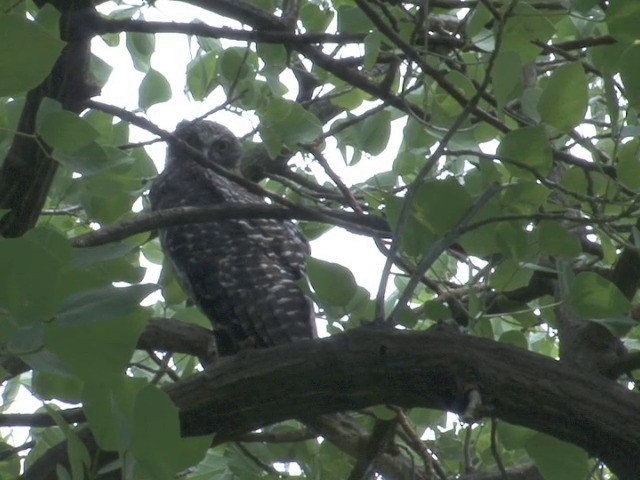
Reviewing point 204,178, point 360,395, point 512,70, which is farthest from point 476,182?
point 204,178

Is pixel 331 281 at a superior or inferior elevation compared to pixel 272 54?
inferior

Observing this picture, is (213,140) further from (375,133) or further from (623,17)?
(623,17)

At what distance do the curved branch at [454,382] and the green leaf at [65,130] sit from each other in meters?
0.51

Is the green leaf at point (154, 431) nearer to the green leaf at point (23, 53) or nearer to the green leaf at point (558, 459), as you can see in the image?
the green leaf at point (23, 53)

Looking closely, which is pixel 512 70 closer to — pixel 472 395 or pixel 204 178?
pixel 472 395

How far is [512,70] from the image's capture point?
163 centimetres

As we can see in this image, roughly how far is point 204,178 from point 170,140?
2408 millimetres

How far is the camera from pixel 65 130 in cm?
157

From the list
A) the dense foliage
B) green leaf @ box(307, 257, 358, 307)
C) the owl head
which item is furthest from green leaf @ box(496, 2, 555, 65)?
the owl head

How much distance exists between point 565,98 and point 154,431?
0.89 meters

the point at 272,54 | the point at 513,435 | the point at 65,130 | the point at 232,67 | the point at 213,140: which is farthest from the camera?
the point at 213,140

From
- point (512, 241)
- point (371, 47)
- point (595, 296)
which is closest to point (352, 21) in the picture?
point (371, 47)

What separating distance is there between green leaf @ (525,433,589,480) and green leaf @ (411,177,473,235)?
0.44m

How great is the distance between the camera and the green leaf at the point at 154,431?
43.1 inches
